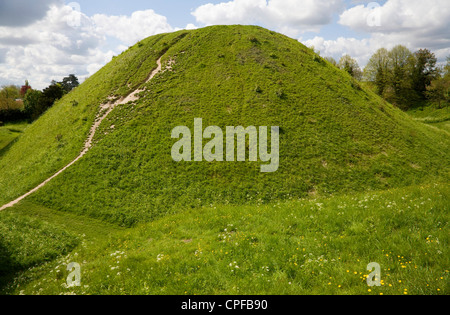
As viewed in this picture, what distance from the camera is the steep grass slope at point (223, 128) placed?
71.1 ft

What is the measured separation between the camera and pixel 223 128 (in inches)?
1099

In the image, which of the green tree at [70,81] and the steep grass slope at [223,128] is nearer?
the steep grass slope at [223,128]

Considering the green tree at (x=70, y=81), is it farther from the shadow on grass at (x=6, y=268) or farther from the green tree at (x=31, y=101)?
the shadow on grass at (x=6, y=268)

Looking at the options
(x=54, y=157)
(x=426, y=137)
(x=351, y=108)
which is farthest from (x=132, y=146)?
(x=426, y=137)

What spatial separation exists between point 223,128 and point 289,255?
65.7ft

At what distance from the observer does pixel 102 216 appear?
64.3ft

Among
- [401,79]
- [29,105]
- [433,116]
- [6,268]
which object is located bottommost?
[6,268]

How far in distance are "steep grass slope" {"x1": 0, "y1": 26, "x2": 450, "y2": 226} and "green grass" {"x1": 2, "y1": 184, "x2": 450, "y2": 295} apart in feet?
23.5

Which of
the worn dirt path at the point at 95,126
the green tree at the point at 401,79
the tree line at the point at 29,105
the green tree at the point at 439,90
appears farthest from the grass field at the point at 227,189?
the green tree at the point at 401,79

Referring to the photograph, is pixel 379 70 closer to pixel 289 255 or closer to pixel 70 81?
pixel 289 255

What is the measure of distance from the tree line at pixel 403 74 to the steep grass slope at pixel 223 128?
4823 cm

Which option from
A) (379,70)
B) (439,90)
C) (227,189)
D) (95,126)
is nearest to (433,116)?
(439,90)
